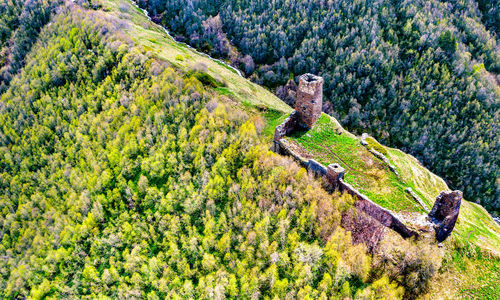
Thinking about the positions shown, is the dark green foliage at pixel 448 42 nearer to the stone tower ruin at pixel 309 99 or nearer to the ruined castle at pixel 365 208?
the stone tower ruin at pixel 309 99

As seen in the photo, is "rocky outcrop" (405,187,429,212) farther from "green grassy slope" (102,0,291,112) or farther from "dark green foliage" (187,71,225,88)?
"dark green foliage" (187,71,225,88)

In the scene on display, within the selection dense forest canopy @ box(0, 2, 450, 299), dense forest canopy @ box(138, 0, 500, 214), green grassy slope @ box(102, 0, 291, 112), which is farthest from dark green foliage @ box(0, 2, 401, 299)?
dense forest canopy @ box(138, 0, 500, 214)

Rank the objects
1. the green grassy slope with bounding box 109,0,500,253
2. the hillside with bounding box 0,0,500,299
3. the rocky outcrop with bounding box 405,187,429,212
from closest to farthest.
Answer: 1. the hillside with bounding box 0,0,500,299
2. the rocky outcrop with bounding box 405,187,429,212
3. the green grassy slope with bounding box 109,0,500,253

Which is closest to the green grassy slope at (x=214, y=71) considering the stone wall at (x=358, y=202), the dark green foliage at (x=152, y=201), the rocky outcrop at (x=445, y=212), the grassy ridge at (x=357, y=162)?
the dark green foliage at (x=152, y=201)

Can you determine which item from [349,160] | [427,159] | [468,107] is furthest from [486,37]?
[349,160]

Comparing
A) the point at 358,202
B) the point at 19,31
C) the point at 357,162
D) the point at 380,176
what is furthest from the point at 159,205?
the point at 19,31

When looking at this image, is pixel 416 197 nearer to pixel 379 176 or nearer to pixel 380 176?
pixel 380 176

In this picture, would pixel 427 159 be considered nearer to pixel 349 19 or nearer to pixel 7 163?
pixel 349 19

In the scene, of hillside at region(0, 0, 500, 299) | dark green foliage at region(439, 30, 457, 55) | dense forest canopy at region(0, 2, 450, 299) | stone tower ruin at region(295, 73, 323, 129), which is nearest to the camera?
hillside at region(0, 0, 500, 299)
